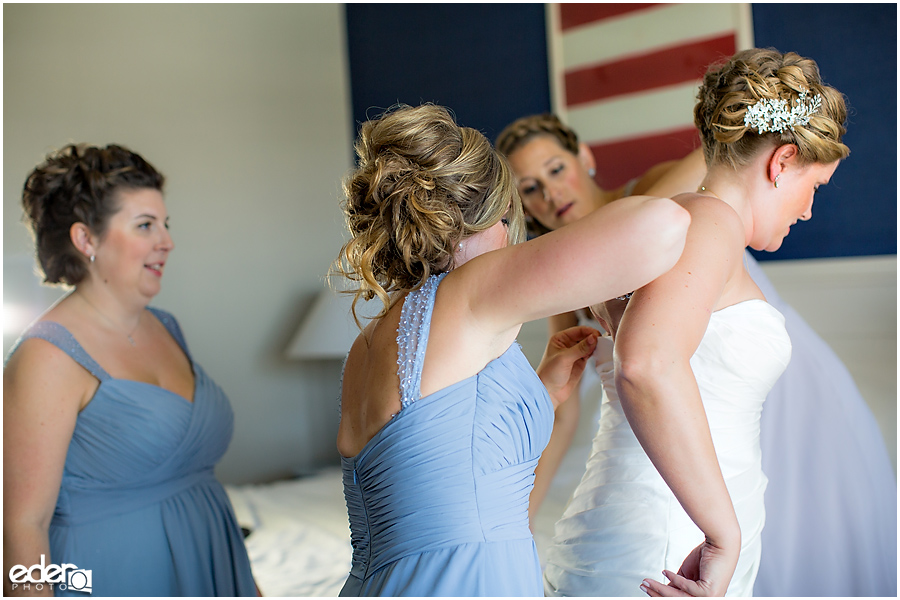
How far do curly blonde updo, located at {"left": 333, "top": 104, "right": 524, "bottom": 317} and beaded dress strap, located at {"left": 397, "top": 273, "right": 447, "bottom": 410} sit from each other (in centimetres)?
6

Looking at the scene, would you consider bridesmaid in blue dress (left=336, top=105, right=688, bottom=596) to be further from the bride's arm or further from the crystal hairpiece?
the crystal hairpiece

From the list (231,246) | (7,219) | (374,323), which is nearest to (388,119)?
(374,323)

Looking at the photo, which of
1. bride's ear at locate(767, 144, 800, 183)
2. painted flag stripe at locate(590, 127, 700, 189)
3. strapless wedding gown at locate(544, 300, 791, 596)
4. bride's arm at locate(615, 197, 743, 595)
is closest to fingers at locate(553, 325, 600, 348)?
strapless wedding gown at locate(544, 300, 791, 596)

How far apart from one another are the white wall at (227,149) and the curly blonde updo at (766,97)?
2654mm

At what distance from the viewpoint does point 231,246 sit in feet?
12.5

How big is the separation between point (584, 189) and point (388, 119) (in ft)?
4.14

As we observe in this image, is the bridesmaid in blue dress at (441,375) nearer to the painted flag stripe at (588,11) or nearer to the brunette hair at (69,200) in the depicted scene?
the brunette hair at (69,200)

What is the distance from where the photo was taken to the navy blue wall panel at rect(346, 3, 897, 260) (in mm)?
2582

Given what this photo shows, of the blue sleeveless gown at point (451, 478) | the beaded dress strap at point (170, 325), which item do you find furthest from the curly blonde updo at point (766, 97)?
the beaded dress strap at point (170, 325)

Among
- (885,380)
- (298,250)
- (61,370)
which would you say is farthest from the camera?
(298,250)

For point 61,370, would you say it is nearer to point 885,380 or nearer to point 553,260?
point 553,260

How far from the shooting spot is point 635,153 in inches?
127

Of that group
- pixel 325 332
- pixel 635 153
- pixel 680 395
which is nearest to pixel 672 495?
pixel 680 395

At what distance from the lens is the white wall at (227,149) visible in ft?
10.3
